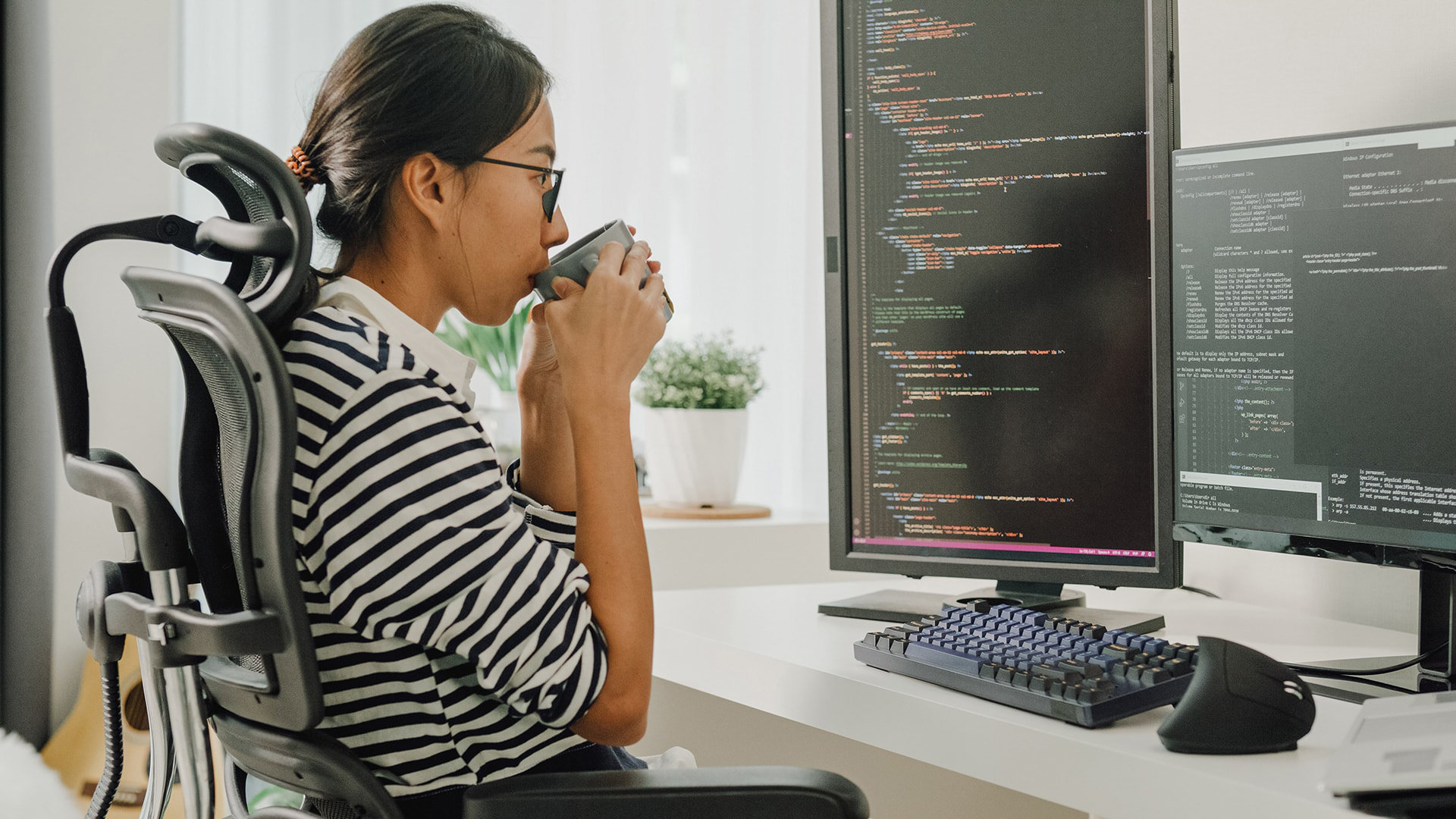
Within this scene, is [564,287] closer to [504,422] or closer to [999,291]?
[999,291]

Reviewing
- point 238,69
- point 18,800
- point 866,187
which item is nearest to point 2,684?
point 18,800

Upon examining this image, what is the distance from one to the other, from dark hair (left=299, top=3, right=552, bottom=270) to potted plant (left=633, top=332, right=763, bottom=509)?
1.24m

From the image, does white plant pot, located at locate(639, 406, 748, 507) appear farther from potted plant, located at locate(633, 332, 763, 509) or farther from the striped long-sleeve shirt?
the striped long-sleeve shirt

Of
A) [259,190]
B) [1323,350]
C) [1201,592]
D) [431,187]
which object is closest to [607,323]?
[431,187]

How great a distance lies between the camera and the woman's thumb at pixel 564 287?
101cm

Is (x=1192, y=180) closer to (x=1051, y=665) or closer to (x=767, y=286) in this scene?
(x=1051, y=665)

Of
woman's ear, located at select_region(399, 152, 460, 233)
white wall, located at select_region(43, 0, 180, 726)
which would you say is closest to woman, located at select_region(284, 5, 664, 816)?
woman's ear, located at select_region(399, 152, 460, 233)

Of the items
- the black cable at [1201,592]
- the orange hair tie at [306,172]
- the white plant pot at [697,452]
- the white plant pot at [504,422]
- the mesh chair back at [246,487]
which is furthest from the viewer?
the white plant pot at [504,422]

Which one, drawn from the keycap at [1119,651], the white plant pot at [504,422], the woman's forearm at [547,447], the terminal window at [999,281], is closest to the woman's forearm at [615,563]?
the woman's forearm at [547,447]

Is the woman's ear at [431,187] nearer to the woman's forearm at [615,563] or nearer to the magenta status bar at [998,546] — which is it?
the woman's forearm at [615,563]

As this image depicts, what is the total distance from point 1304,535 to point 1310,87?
0.63 m

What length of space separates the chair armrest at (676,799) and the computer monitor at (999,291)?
48cm

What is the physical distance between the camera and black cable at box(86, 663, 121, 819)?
0.80 metres

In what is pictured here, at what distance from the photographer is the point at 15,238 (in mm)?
2236
